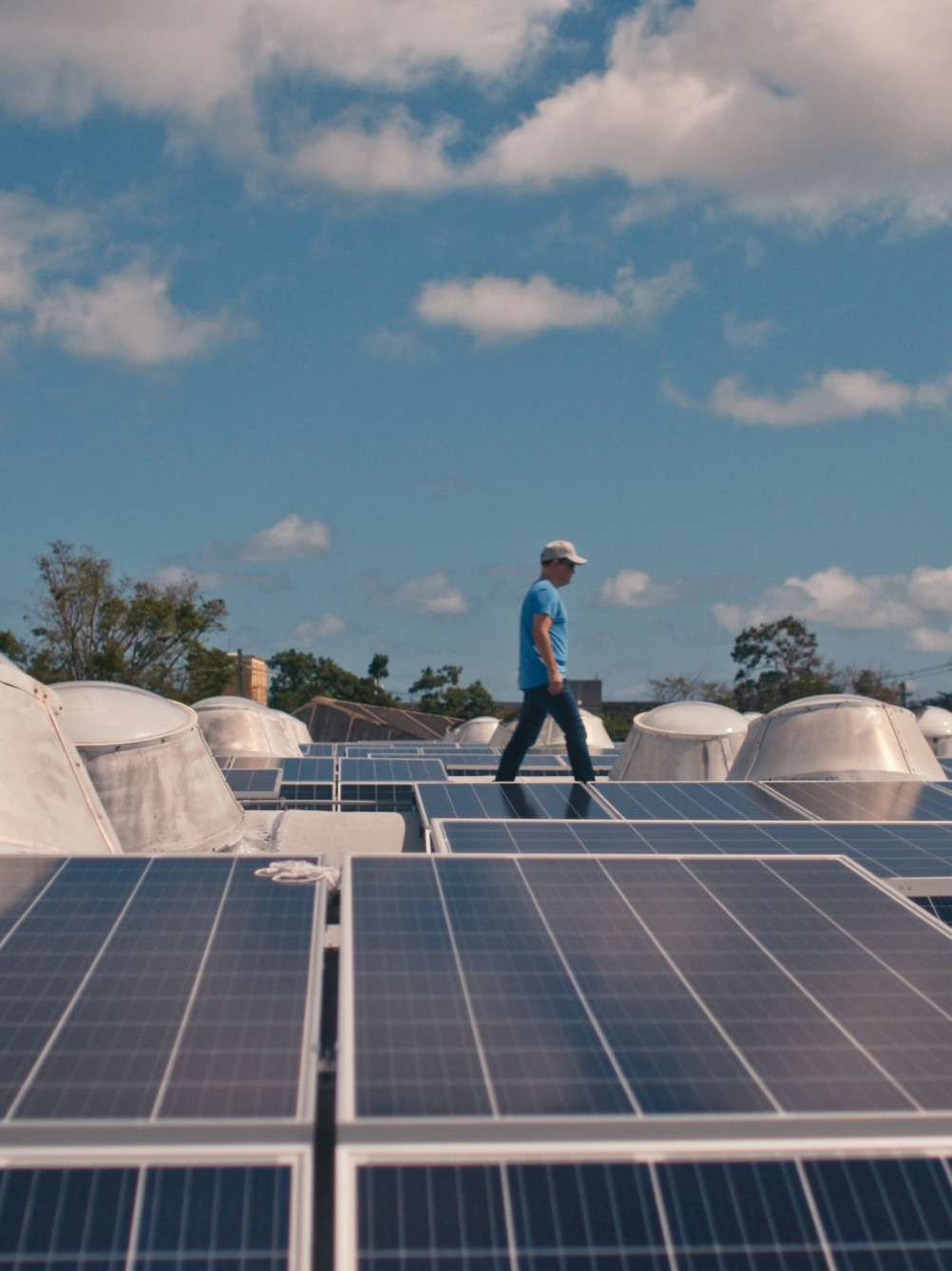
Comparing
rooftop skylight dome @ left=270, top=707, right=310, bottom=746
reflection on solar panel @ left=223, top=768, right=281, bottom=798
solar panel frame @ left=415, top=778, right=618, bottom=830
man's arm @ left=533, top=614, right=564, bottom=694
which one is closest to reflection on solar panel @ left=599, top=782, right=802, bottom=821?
solar panel frame @ left=415, top=778, right=618, bottom=830

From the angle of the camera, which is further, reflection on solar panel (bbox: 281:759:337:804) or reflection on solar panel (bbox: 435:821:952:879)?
reflection on solar panel (bbox: 281:759:337:804)

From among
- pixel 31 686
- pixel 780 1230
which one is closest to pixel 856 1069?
pixel 780 1230

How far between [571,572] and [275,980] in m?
6.92

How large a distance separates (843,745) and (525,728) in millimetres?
3815

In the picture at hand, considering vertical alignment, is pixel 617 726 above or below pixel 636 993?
below

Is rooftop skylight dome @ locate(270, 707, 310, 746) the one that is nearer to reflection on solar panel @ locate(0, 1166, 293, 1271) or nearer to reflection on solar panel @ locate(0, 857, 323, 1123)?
A: reflection on solar panel @ locate(0, 857, 323, 1123)

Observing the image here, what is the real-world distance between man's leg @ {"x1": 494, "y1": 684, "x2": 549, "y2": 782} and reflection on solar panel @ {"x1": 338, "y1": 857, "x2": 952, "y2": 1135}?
485cm

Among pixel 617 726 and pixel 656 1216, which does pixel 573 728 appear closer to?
pixel 656 1216

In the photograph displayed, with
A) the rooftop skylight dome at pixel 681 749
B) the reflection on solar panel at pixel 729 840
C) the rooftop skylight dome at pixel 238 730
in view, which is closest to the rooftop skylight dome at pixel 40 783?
the reflection on solar panel at pixel 729 840

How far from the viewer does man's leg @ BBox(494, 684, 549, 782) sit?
33.9ft

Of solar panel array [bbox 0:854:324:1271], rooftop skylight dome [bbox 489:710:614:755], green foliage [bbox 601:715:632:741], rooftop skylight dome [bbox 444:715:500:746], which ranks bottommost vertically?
green foliage [bbox 601:715:632:741]

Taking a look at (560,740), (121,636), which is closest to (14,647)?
(121,636)

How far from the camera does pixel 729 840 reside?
305 inches

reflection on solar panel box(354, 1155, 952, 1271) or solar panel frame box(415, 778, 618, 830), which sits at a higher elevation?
solar panel frame box(415, 778, 618, 830)
